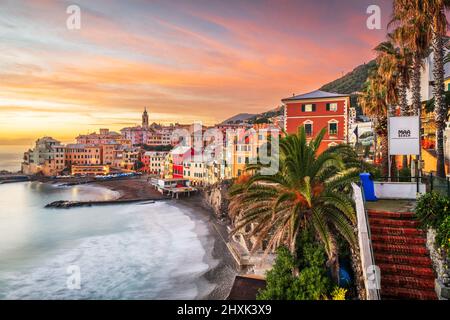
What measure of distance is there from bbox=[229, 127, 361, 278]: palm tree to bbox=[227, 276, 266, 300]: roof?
14.3 feet

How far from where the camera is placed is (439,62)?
716 inches

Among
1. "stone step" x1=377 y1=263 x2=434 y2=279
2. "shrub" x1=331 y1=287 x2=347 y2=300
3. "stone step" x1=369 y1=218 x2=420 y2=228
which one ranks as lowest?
"shrub" x1=331 y1=287 x2=347 y2=300

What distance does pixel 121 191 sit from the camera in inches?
3369

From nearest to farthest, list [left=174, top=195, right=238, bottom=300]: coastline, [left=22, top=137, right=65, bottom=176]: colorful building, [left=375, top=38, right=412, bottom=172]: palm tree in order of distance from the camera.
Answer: [left=174, top=195, right=238, bottom=300]: coastline < [left=375, top=38, right=412, bottom=172]: palm tree < [left=22, top=137, right=65, bottom=176]: colorful building

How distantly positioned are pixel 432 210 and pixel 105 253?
33.1m

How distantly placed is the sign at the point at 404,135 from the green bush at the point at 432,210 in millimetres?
4378

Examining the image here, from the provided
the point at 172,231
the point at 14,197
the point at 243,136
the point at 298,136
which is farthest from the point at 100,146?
the point at 298,136

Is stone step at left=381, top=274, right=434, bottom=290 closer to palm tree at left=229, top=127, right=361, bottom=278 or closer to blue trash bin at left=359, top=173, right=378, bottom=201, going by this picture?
palm tree at left=229, top=127, right=361, bottom=278

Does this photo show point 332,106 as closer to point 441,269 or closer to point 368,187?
point 368,187

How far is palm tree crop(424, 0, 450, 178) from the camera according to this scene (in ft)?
54.9

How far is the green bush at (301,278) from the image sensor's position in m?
9.35

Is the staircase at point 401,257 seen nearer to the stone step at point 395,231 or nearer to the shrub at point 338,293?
the stone step at point 395,231

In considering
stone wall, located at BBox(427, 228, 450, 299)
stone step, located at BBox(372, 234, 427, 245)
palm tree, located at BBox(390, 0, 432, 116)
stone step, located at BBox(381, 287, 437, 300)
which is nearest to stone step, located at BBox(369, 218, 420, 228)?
stone step, located at BBox(372, 234, 427, 245)

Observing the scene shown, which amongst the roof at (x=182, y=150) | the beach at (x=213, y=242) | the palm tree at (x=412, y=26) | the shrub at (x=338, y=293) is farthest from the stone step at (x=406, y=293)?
the roof at (x=182, y=150)
